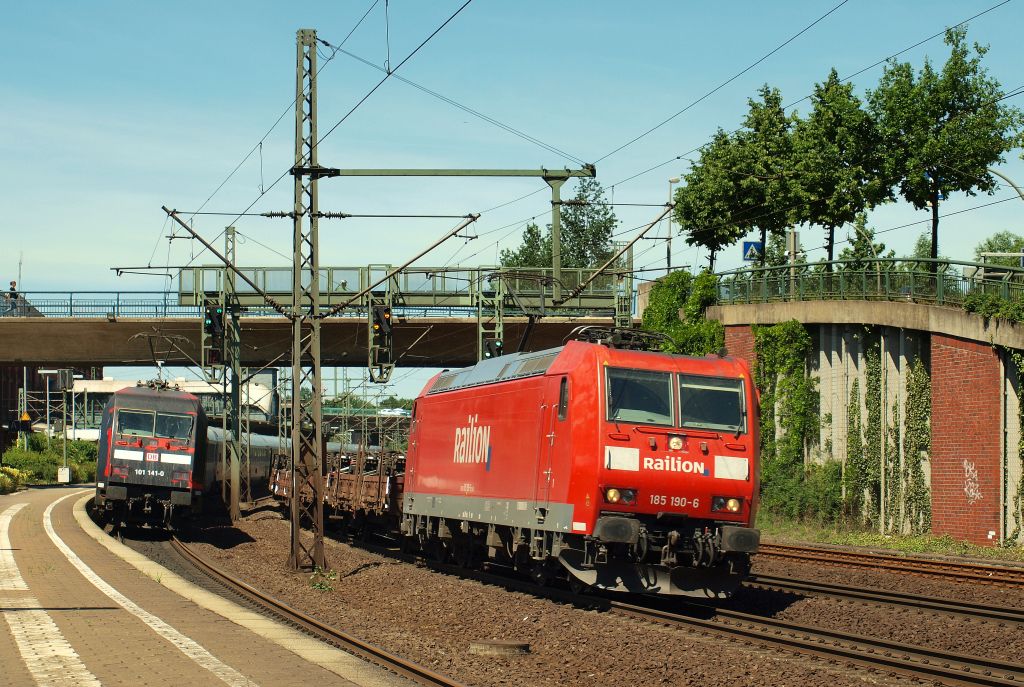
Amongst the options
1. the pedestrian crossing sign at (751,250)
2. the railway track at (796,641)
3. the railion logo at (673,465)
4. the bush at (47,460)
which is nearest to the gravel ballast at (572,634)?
the railway track at (796,641)

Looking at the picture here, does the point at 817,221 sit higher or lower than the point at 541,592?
higher

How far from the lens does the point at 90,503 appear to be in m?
46.6

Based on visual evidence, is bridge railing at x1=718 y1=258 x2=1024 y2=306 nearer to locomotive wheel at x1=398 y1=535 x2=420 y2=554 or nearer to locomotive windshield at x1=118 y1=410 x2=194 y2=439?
locomotive wheel at x1=398 y1=535 x2=420 y2=554

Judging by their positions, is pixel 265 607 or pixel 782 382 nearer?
pixel 265 607

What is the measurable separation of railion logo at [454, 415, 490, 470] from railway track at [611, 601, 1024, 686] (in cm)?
527

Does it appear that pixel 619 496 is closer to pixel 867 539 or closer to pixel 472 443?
pixel 472 443

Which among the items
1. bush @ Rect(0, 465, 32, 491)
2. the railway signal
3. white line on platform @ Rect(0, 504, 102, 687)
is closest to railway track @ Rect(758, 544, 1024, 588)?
white line on platform @ Rect(0, 504, 102, 687)

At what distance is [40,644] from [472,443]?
34.6 ft

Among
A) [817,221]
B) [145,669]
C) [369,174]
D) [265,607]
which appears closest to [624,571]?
[265,607]

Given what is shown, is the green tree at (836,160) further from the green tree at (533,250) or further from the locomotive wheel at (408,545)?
the green tree at (533,250)

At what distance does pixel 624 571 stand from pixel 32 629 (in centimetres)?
784

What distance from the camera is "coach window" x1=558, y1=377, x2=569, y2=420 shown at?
59.4 feet

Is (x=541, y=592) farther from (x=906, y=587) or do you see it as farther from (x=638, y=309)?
(x=638, y=309)

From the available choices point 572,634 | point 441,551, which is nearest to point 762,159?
point 441,551
